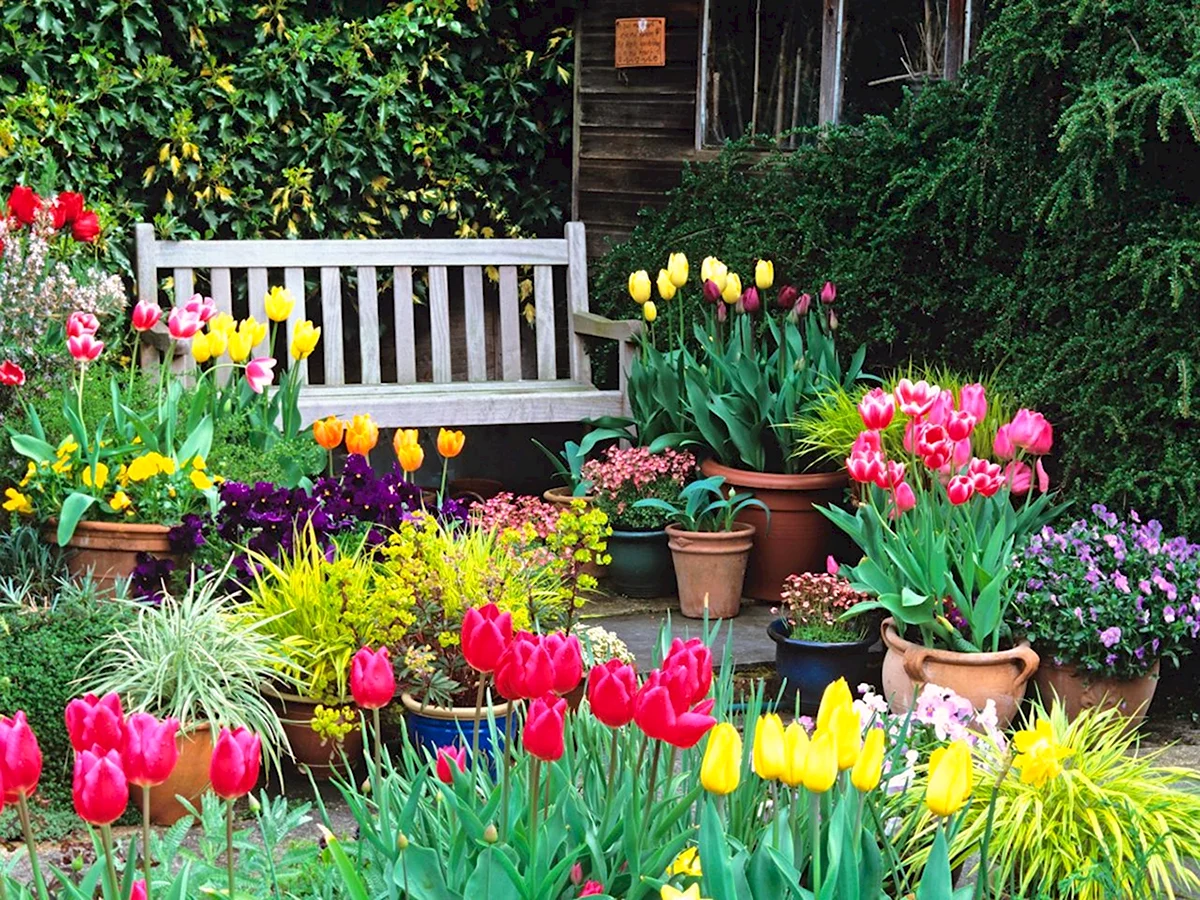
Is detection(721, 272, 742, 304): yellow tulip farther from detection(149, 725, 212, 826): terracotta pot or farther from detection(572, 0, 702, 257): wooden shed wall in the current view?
detection(149, 725, 212, 826): terracotta pot

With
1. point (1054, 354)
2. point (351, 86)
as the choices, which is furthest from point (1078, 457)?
point (351, 86)

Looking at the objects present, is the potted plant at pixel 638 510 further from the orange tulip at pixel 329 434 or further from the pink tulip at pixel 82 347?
the pink tulip at pixel 82 347

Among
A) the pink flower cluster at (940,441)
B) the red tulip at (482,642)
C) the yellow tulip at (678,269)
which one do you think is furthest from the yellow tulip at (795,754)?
the yellow tulip at (678,269)

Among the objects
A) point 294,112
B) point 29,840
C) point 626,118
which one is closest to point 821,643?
point 29,840

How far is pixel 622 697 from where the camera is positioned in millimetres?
1622

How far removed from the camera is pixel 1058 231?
4234 millimetres

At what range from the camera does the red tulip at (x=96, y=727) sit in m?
1.49

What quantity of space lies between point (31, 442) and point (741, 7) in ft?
10.7

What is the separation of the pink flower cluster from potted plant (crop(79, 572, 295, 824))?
1.47 metres

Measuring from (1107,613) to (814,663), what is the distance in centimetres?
76

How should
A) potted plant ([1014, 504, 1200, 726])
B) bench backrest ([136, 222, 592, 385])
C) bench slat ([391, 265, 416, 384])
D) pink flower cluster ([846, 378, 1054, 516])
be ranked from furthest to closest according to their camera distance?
bench slat ([391, 265, 416, 384]), bench backrest ([136, 222, 592, 385]), potted plant ([1014, 504, 1200, 726]), pink flower cluster ([846, 378, 1054, 516])

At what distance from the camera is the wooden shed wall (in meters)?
5.93

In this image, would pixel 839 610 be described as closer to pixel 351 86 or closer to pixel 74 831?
pixel 74 831

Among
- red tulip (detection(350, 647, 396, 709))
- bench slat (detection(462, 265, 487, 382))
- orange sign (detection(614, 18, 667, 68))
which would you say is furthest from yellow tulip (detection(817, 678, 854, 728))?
orange sign (detection(614, 18, 667, 68))
